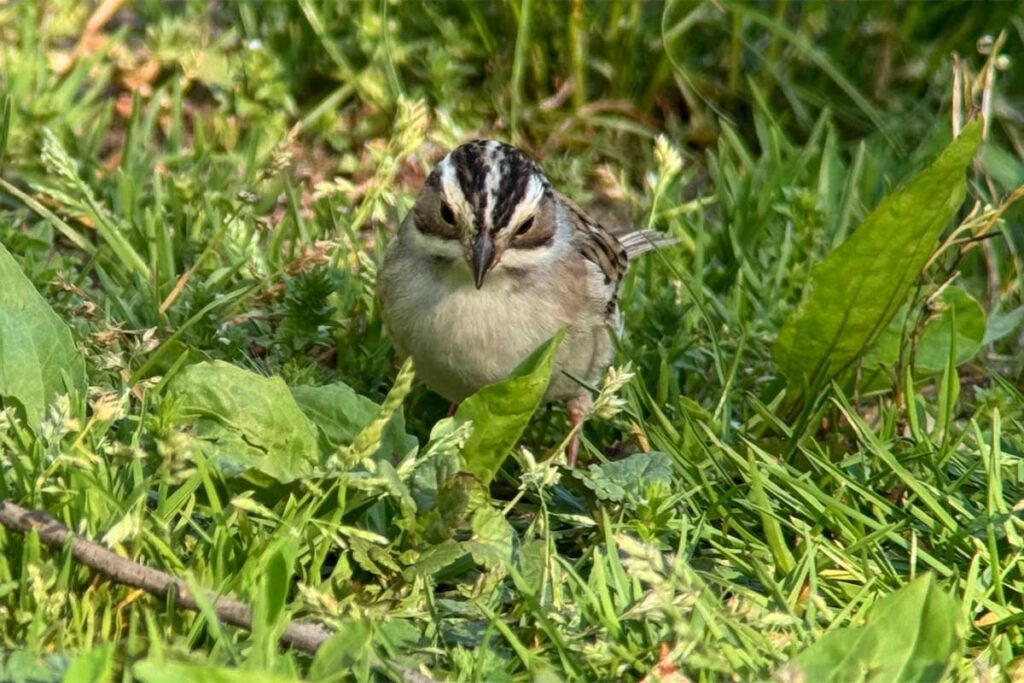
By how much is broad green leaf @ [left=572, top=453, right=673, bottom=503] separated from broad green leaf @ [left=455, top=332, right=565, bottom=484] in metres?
0.20

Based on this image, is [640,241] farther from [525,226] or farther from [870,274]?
[870,274]

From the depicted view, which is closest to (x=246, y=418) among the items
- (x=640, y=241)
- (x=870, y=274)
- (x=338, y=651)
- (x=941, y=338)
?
(x=338, y=651)

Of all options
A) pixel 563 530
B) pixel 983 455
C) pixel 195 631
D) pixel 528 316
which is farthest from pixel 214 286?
pixel 983 455

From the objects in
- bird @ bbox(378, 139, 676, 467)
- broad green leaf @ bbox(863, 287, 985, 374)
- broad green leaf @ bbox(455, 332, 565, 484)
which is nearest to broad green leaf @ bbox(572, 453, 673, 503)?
broad green leaf @ bbox(455, 332, 565, 484)

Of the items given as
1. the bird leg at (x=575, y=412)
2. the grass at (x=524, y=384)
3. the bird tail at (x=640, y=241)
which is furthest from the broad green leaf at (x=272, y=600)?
the bird tail at (x=640, y=241)

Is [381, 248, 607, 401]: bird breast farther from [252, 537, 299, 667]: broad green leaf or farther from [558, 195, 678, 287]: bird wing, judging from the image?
[252, 537, 299, 667]: broad green leaf

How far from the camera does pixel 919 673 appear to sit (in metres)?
3.10

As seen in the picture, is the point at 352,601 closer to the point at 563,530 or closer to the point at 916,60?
the point at 563,530

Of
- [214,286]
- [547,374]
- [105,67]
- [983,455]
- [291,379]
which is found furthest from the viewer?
[105,67]

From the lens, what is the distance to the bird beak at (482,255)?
428cm

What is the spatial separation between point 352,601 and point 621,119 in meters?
3.47

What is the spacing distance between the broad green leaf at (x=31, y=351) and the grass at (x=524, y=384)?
0.05m

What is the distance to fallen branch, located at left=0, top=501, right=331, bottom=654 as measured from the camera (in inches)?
122

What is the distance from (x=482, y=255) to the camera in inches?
169
